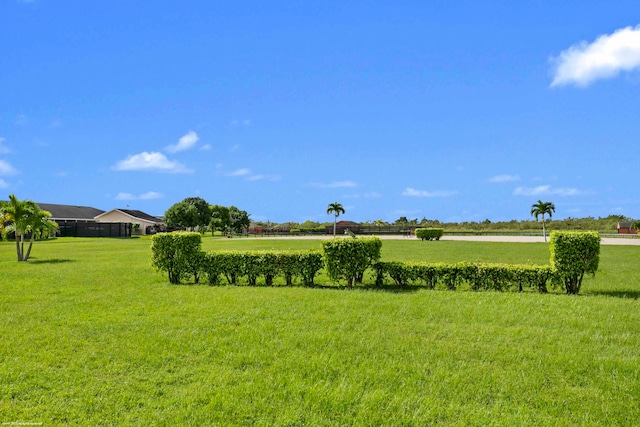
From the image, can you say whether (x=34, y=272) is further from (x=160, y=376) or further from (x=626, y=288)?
(x=626, y=288)

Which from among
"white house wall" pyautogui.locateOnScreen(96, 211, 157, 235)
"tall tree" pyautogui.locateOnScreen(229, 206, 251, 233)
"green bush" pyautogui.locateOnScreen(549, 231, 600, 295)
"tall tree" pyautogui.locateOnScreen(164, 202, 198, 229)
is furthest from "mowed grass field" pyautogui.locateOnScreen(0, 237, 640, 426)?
"tall tree" pyautogui.locateOnScreen(229, 206, 251, 233)

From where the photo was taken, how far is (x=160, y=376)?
4.89 m

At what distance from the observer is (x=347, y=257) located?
1087 centimetres

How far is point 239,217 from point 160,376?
86791 mm

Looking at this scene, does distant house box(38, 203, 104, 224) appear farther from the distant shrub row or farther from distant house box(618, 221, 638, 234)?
distant house box(618, 221, 638, 234)

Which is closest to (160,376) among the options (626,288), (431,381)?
(431,381)

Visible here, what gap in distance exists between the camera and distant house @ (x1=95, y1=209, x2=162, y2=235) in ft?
226

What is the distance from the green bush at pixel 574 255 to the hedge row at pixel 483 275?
30 centimetres

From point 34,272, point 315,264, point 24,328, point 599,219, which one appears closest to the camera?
point 24,328

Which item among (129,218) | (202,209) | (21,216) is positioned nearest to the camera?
(21,216)

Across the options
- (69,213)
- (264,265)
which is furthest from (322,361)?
(69,213)

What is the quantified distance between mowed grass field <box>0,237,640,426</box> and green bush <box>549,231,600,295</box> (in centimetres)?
102

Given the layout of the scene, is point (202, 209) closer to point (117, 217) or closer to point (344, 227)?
point (117, 217)

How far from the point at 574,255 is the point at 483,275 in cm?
204
